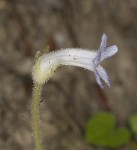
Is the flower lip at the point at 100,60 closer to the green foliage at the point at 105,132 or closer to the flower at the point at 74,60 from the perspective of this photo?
the flower at the point at 74,60

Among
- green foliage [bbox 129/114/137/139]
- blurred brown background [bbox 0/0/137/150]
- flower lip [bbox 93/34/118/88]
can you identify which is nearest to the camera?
flower lip [bbox 93/34/118/88]

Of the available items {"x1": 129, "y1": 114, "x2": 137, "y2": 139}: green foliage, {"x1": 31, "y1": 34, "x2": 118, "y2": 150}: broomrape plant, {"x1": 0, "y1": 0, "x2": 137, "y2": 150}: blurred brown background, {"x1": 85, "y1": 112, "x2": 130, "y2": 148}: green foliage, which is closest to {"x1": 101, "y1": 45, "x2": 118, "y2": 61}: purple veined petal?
{"x1": 31, "y1": 34, "x2": 118, "y2": 150}: broomrape plant

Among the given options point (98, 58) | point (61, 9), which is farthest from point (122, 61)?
point (98, 58)

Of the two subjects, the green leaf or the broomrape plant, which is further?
the green leaf

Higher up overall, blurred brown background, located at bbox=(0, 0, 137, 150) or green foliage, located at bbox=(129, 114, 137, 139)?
blurred brown background, located at bbox=(0, 0, 137, 150)

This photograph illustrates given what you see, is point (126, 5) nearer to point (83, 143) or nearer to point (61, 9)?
point (61, 9)

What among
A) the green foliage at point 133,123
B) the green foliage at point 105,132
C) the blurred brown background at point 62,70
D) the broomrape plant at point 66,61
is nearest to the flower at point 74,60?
the broomrape plant at point 66,61

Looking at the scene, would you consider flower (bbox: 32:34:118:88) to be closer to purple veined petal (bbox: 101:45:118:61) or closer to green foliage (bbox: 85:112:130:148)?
purple veined petal (bbox: 101:45:118:61)
